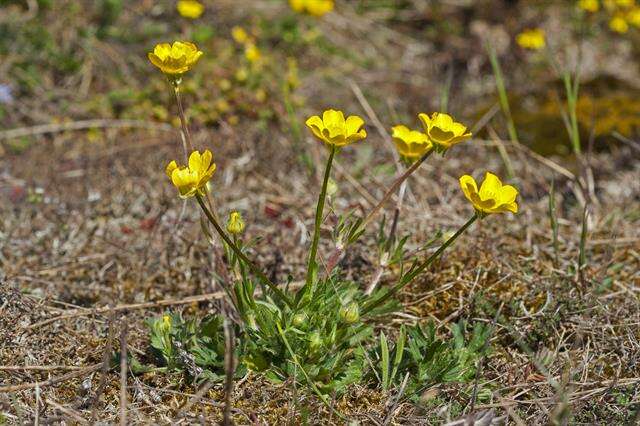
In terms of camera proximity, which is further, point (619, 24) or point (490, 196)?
point (619, 24)

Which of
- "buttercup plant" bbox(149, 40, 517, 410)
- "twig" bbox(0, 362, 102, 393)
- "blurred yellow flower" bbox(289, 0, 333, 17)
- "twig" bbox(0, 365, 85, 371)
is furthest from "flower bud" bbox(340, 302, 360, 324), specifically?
"blurred yellow flower" bbox(289, 0, 333, 17)

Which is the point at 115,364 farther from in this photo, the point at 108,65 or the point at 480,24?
the point at 480,24

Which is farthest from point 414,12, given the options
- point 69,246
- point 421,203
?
point 69,246

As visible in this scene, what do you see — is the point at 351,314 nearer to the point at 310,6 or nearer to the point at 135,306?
the point at 135,306

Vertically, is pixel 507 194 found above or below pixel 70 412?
above

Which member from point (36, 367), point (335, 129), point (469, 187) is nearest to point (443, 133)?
point (469, 187)

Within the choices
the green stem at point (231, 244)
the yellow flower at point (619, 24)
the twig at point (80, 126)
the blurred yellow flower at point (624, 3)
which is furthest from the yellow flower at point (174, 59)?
the yellow flower at point (619, 24)
